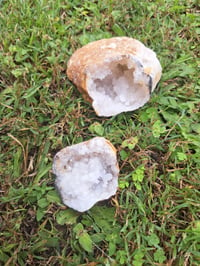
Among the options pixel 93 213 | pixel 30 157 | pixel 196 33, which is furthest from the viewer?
pixel 196 33

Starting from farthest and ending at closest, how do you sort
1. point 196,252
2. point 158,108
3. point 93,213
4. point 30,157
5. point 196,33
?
point 196,33 → point 158,108 → point 30,157 → point 93,213 → point 196,252

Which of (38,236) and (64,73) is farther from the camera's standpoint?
(64,73)

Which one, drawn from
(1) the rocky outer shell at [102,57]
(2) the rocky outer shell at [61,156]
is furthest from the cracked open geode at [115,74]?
(2) the rocky outer shell at [61,156]

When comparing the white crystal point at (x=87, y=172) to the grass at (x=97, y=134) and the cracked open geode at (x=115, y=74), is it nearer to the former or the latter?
the grass at (x=97, y=134)

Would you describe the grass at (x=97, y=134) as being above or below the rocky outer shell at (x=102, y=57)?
below

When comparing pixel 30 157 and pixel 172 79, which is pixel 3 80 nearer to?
pixel 30 157

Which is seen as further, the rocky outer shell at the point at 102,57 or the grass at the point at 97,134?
the rocky outer shell at the point at 102,57

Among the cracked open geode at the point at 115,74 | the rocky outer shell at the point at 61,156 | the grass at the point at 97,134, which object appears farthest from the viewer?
the cracked open geode at the point at 115,74

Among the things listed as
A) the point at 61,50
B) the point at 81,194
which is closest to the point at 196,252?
the point at 81,194
